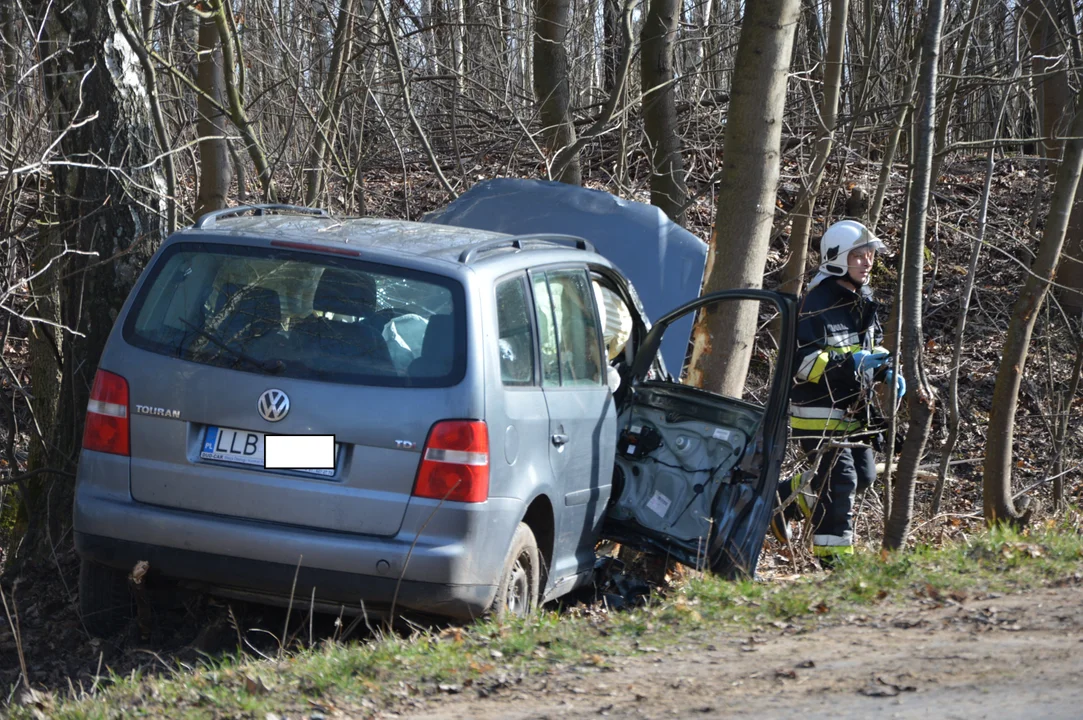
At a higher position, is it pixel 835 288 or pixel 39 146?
pixel 39 146

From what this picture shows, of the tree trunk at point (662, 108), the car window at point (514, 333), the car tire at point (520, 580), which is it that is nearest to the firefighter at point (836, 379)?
the car tire at point (520, 580)

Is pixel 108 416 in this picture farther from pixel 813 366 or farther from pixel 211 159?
pixel 211 159

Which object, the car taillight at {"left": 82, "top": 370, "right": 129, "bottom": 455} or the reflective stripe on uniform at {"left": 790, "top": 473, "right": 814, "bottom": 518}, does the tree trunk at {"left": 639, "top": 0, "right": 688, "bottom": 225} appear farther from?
the car taillight at {"left": 82, "top": 370, "right": 129, "bottom": 455}

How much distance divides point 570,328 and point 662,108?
643cm

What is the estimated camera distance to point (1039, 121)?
13.3m

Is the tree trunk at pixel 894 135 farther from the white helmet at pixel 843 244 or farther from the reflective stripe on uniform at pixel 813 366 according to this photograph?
the reflective stripe on uniform at pixel 813 366

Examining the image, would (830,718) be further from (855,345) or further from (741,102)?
(741,102)

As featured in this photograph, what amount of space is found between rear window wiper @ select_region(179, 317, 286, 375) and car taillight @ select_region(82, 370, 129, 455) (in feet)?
1.12

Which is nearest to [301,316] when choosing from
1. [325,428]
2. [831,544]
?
[325,428]

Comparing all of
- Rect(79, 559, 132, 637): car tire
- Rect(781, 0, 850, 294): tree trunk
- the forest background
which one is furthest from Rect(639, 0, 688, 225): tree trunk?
Rect(79, 559, 132, 637): car tire

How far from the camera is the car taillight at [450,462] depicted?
176 inches

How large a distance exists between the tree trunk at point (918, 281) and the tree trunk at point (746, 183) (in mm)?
1262

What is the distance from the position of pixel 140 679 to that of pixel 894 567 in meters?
3.35

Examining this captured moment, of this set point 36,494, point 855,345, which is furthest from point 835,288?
point 36,494
